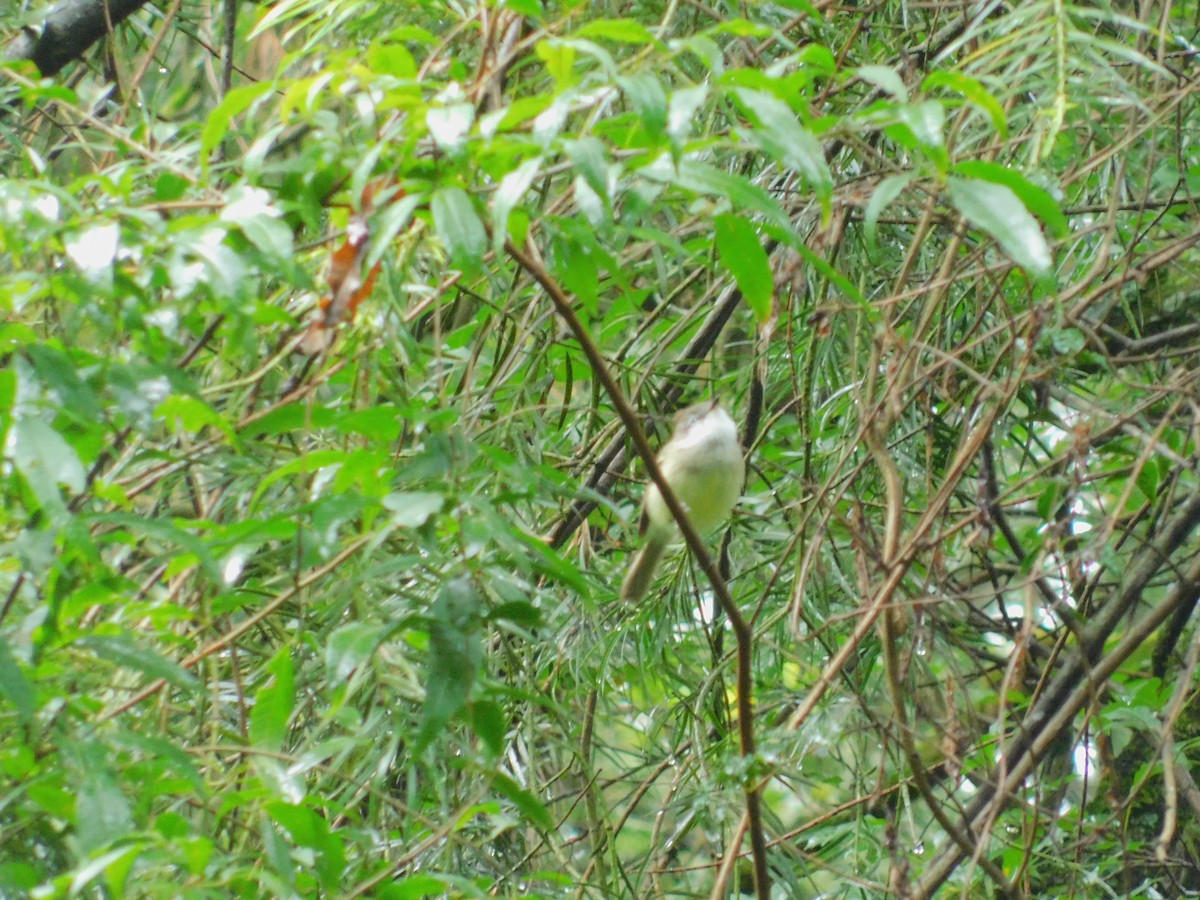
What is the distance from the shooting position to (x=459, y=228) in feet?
4.14

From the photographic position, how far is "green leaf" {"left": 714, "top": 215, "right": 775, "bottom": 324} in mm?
1409

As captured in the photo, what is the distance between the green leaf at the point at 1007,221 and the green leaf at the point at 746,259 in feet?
0.79

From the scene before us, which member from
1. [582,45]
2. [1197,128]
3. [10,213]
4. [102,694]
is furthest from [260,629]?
[1197,128]

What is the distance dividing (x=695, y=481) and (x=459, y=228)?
1.80 meters

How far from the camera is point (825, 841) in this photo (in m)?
3.03

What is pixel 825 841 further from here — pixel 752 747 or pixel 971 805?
pixel 752 747

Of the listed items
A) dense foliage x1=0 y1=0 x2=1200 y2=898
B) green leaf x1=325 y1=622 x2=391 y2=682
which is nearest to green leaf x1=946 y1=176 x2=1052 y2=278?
dense foliage x1=0 y1=0 x2=1200 y2=898

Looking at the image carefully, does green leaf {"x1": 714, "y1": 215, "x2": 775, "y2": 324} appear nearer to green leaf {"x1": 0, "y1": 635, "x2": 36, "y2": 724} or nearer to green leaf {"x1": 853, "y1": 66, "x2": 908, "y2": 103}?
green leaf {"x1": 853, "y1": 66, "x2": 908, "y2": 103}

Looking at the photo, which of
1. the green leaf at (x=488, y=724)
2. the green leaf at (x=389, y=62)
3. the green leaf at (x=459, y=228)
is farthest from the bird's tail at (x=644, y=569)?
the green leaf at (x=459, y=228)

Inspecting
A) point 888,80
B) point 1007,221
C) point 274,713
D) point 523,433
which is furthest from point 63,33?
point 1007,221

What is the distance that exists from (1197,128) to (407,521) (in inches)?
79.9

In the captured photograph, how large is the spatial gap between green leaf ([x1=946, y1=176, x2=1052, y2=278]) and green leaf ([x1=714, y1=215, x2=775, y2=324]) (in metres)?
0.24

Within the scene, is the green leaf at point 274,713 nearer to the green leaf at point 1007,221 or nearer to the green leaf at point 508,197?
the green leaf at point 508,197

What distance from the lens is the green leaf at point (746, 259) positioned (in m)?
1.41
